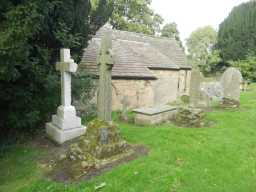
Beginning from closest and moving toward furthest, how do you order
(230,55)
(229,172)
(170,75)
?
(229,172), (170,75), (230,55)

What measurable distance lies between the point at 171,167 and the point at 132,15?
1001 inches

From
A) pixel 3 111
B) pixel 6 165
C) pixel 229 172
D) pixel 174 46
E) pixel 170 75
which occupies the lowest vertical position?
pixel 6 165

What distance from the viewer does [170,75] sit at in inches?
621

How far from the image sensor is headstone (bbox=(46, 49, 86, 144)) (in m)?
5.66

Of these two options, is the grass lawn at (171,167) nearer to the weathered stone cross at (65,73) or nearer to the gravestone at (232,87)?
the weathered stone cross at (65,73)

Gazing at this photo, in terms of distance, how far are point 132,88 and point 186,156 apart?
7.22m

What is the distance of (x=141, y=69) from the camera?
12.4m

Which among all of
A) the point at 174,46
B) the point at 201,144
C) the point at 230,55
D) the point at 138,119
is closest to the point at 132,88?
the point at 138,119

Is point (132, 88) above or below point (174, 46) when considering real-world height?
below

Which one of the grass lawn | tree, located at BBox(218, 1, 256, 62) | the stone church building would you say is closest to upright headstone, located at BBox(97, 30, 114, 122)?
the grass lawn

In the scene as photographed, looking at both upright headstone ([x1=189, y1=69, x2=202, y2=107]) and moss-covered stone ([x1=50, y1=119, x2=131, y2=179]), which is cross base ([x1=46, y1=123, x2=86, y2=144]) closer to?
moss-covered stone ([x1=50, y1=119, x2=131, y2=179])

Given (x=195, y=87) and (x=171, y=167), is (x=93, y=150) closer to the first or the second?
(x=171, y=167)

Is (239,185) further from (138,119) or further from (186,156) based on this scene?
(138,119)

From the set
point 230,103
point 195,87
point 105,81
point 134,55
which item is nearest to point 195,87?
point 195,87
